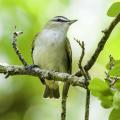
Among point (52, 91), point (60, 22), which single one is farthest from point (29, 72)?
point (60, 22)

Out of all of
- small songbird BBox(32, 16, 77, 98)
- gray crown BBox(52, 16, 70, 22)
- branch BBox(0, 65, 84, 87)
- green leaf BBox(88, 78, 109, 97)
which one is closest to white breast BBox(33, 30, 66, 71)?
small songbird BBox(32, 16, 77, 98)

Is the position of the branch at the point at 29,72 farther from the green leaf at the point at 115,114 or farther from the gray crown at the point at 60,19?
the gray crown at the point at 60,19

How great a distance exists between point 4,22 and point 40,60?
1505 mm

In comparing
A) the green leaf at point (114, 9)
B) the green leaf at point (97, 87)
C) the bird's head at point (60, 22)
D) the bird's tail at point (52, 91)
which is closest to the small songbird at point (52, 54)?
the bird's tail at point (52, 91)

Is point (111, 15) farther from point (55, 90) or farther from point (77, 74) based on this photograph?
point (55, 90)

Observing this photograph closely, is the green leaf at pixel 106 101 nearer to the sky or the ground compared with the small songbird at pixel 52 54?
nearer to the sky

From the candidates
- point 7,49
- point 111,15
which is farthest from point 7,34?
point 111,15

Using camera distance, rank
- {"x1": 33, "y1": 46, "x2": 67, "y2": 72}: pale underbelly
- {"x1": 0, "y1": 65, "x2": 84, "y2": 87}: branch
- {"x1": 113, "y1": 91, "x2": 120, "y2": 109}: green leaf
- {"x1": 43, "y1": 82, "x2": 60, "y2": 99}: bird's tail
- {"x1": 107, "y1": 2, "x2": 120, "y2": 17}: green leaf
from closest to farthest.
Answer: {"x1": 113, "y1": 91, "x2": 120, "y2": 109}: green leaf < {"x1": 107, "y1": 2, "x2": 120, "y2": 17}: green leaf < {"x1": 0, "y1": 65, "x2": 84, "y2": 87}: branch < {"x1": 33, "y1": 46, "x2": 67, "y2": 72}: pale underbelly < {"x1": 43, "y1": 82, "x2": 60, "y2": 99}: bird's tail

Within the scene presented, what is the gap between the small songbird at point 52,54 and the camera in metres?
6.55

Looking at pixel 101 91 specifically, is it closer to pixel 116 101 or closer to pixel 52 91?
pixel 116 101

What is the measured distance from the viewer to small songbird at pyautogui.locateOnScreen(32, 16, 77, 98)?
6.55 m

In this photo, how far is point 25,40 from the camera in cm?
723

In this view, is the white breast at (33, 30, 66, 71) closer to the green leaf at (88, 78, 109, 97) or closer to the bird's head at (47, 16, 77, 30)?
the bird's head at (47, 16, 77, 30)

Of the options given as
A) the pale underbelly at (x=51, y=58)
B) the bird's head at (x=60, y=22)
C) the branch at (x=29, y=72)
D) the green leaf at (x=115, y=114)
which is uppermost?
the bird's head at (x=60, y=22)
